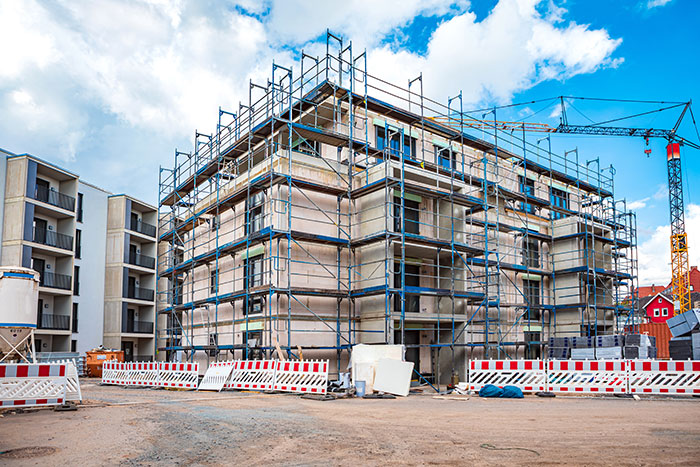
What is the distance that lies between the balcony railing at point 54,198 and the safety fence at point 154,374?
1916cm

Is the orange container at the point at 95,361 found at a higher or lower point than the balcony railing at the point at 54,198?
lower

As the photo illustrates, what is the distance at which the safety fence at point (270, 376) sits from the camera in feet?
56.4

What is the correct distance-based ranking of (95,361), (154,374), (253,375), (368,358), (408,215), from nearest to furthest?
(368,358) < (253,375) < (154,374) < (408,215) < (95,361)

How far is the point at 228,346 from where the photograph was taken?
2272 cm

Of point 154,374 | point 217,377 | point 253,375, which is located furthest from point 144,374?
point 253,375

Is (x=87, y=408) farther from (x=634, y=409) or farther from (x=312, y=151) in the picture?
(x=312, y=151)

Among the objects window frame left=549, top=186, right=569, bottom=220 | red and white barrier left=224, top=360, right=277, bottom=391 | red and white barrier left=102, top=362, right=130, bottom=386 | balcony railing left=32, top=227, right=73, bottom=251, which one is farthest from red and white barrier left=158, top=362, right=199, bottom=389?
window frame left=549, top=186, right=569, bottom=220

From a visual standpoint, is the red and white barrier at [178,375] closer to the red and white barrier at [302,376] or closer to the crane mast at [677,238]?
the red and white barrier at [302,376]

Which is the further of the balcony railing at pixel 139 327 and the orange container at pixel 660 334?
the orange container at pixel 660 334

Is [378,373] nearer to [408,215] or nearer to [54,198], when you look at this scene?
[408,215]

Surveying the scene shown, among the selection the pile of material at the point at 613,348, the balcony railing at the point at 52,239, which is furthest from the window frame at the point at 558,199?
the balcony railing at the point at 52,239

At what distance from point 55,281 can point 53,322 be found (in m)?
2.69

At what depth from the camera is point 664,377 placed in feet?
52.4

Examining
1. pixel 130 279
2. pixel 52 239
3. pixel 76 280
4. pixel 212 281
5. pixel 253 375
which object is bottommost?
pixel 253 375
